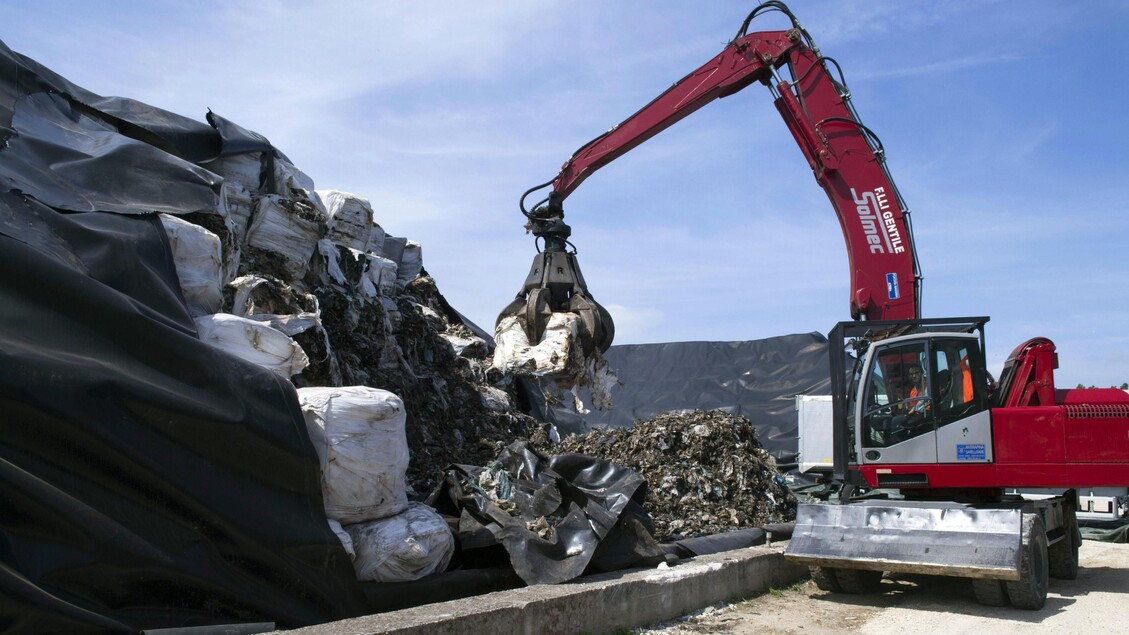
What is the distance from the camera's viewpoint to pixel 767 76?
8102 mm

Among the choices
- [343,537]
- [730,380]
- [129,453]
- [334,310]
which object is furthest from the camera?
[730,380]

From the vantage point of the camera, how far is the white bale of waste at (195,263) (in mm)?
4211

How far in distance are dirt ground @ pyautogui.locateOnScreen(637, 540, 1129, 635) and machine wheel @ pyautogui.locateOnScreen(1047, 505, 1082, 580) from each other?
13 centimetres

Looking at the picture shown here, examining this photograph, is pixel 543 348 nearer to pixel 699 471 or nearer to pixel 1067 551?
pixel 699 471

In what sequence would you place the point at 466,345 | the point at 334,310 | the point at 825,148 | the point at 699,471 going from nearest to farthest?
the point at 334,310 < the point at 699,471 < the point at 825,148 < the point at 466,345

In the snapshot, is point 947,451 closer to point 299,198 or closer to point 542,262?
point 542,262


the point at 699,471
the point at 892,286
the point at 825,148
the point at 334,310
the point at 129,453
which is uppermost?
the point at 825,148

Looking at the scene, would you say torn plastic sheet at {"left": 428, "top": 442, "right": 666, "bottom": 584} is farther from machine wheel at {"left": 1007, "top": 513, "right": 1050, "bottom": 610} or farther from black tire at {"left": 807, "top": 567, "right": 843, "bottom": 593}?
machine wheel at {"left": 1007, "top": 513, "right": 1050, "bottom": 610}

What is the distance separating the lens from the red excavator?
5.59 m

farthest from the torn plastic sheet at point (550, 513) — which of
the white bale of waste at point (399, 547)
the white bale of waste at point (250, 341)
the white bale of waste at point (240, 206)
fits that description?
the white bale of waste at point (240, 206)

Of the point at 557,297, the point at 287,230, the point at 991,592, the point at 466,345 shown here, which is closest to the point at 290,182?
the point at 287,230

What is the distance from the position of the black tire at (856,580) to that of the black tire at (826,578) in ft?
0.09

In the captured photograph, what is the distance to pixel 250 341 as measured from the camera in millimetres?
4090

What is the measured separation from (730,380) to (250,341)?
529 inches
